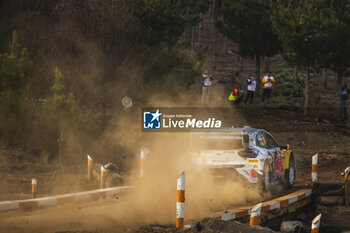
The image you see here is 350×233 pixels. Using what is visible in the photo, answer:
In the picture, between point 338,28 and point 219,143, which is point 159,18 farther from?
point 219,143

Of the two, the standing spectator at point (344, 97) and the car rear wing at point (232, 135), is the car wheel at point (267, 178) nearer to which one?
the car rear wing at point (232, 135)

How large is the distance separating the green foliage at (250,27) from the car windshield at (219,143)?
21144 millimetres

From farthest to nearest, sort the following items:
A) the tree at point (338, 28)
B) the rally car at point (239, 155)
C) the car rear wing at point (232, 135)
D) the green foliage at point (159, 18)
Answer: the tree at point (338, 28) → the green foliage at point (159, 18) → the car rear wing at point (232, 135) → the rally car at point (239, 155)

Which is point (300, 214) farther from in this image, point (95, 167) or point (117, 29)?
point (117, 29)

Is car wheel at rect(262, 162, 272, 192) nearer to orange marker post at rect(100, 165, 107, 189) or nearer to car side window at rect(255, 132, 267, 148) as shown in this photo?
car side window at rect(255, 132, 267, 148)

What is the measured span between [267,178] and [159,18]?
1528 centimetres

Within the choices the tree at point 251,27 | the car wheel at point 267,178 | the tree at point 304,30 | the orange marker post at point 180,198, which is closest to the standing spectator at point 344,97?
the tree at point 304,30

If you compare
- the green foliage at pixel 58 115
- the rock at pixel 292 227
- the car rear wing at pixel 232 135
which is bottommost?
the rock at pixel 292 227

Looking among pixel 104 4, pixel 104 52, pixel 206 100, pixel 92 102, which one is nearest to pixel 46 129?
pixel 92 102

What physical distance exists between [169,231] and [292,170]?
7.09 meters

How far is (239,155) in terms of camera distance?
500 inches

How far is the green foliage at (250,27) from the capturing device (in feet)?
113

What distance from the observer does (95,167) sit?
604 inches

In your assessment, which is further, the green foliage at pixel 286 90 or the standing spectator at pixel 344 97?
the green foliage at pixel 286 90
